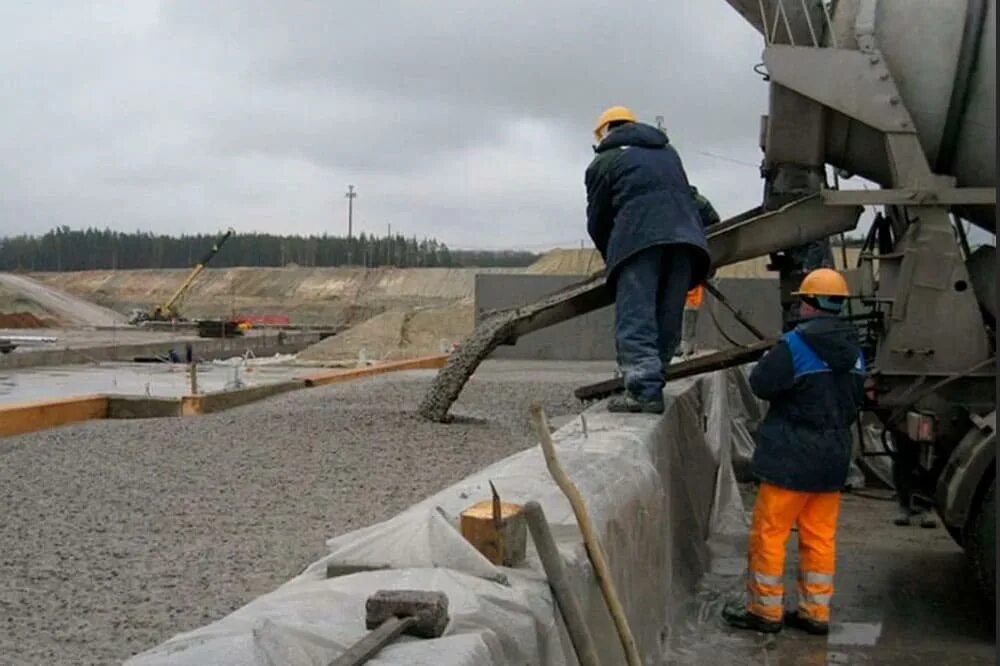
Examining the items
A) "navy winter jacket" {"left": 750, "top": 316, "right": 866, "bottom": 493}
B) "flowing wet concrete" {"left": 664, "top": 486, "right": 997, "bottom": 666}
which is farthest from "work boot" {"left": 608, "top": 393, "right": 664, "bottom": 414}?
"flowing wet concrete" {"left": 664, "top": 486, "right": 997, "bottom": 666}

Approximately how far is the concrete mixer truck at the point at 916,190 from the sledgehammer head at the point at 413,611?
346cm

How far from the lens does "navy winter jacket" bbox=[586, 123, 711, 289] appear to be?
19.9ft

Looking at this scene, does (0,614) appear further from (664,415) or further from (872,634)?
(872,634)

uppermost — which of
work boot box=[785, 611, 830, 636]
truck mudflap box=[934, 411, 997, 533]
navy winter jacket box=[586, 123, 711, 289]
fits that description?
navy winter jacket box=[586, 123, 711, 289]

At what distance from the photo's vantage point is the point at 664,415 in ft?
19.9

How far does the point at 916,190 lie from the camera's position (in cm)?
587

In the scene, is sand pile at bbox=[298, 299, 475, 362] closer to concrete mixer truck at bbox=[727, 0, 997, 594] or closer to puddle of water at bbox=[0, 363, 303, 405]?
puddle of water at bbox=[0, 363, 303, 405]

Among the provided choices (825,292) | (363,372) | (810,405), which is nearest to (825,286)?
(825,292)

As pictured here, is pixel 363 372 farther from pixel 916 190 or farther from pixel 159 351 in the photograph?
pixel 159 351

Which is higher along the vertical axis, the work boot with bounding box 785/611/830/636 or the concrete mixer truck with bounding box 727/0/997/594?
the concrete mixer truck with bounding box 727/0/997/594

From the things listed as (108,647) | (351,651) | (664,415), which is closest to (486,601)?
(351,651)

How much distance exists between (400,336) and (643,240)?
18.1 meters

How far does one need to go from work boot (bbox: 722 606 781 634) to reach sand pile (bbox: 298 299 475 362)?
16.6 m

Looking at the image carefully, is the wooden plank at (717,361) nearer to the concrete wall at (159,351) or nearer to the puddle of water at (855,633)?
the puddle of water at (855,633)
